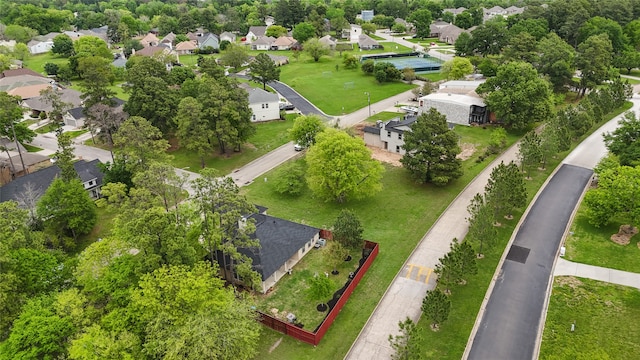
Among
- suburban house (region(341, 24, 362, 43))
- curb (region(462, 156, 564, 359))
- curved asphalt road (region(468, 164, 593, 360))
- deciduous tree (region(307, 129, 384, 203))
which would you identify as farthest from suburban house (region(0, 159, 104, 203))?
suburban house (region(341, 24, 362, 43))

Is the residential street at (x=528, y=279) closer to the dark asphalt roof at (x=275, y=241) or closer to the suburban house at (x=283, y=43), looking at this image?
the dark asphalt roof at (x=275, y=241)

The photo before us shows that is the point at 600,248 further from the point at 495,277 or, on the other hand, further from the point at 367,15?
the point at 367,15

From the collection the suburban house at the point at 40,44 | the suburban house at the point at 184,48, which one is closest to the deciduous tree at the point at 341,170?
the suburban house at the point at 184,48

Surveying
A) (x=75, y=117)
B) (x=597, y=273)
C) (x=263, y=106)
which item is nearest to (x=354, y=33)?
(x=263, y=106)

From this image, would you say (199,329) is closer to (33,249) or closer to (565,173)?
(33,249)

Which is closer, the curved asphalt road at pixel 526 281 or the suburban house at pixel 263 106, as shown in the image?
the curved asphalt road at pixel 526 281
